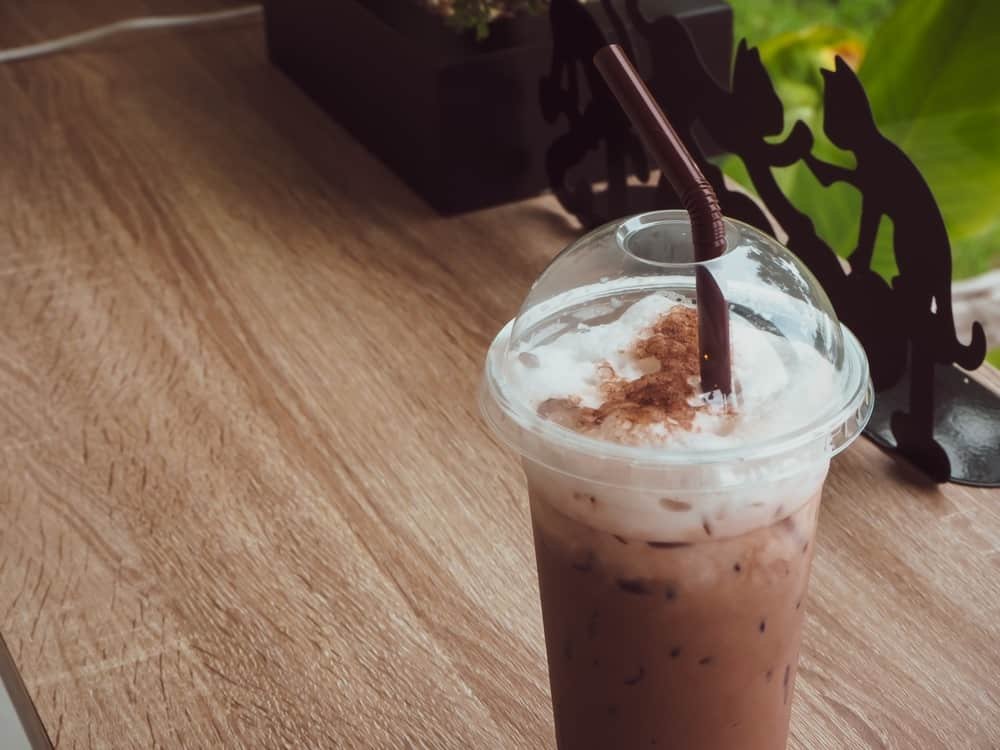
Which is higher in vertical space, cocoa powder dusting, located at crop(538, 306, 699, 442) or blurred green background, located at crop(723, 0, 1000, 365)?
cocoa powder dusting, located at crop(538, 306, 699, 442)

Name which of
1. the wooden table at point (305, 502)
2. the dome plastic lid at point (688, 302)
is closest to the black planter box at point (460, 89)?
the wooden table at point (305, 502)

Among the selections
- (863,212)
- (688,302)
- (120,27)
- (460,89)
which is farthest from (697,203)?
(120,27)

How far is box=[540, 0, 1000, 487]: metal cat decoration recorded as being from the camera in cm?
90

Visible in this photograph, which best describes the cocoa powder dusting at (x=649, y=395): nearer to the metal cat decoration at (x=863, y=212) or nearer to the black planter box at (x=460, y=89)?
the metal cat decoration at (x=863, y=212)

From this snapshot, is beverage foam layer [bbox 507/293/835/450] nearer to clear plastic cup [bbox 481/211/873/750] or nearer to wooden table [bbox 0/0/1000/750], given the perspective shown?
clear plastic cup [bbox 481/211/873/750]

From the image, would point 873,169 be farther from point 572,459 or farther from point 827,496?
point 572,459

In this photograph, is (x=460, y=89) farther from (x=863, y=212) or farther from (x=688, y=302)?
(x=688, y=302)

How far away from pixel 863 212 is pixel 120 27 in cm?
130

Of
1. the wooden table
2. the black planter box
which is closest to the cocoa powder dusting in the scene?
the wooden table

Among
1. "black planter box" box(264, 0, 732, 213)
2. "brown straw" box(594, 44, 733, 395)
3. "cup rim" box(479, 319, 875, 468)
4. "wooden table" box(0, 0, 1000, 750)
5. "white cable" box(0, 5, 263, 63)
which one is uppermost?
"brown straw" box(594, 44, 733, 395)

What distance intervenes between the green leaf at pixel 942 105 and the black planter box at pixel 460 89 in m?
0.18

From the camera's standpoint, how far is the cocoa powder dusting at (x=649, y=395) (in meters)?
0.58

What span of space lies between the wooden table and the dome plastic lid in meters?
0.24

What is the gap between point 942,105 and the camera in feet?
4.47
